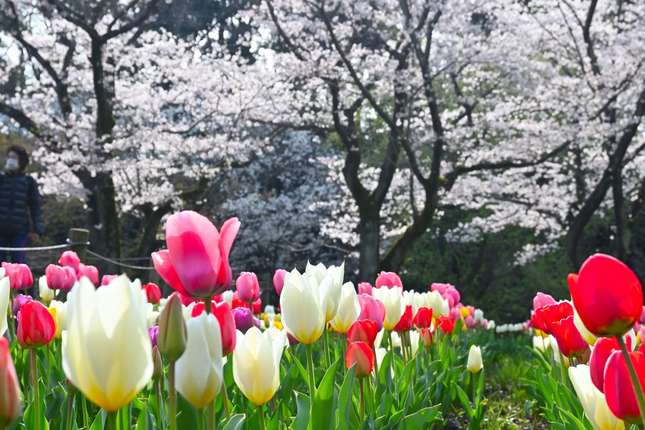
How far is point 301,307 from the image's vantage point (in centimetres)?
155

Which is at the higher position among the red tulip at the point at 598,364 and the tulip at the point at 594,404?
the red tulip at the point at 598,364

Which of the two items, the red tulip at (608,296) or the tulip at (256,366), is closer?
the red tulip at (608,296)

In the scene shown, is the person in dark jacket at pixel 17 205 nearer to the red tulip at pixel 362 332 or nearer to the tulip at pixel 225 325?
the red tulip at pixel 362 332

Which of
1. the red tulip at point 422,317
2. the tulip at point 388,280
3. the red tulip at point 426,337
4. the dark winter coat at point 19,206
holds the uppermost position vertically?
the dark winter coat at point 19,206

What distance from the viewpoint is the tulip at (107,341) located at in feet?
2.73

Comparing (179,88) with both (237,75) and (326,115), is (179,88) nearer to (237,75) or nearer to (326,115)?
(237,75)

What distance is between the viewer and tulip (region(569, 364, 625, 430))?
1219mm

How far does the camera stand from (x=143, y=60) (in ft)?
48.5

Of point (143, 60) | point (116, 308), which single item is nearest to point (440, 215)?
point (143, 60)

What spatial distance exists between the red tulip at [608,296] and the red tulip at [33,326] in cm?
117

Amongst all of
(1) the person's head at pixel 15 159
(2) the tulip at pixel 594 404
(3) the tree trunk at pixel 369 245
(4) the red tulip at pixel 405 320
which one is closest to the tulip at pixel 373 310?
(4) the red tulip at pixel 405 320

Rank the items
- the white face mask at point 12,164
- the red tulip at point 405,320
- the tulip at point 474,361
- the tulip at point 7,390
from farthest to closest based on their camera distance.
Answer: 1. the white face mask at point 12,164
2. the tulip at point 474,361
3. the red tulip at point 405,320
4. the tulip at point 7,390

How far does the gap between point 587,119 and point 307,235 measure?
8.13 m

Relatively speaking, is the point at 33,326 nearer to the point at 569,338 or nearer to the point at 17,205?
the point at 569,338
